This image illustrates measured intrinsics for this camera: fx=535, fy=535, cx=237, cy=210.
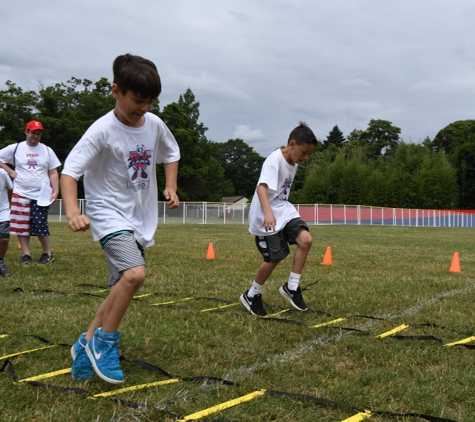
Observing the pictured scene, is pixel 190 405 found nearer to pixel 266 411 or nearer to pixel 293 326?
pixel 266 411

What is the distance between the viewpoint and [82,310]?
188 inches

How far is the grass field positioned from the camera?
8.68 feet

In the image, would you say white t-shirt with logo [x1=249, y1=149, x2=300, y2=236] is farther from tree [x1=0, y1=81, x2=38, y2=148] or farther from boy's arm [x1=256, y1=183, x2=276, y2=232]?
tree [x1=0, y1=81, x2=38, y2=148]

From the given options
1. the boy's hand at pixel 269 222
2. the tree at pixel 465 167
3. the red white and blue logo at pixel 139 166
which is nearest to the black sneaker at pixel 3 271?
the boy's hand at pixel 269 222

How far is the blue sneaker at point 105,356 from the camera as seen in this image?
2916 millimetres

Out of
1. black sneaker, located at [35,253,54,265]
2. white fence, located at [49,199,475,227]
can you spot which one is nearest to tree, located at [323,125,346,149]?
white fence, located at [49,199,475,227]

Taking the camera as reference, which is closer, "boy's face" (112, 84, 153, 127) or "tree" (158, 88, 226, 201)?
"boy's face" (112, 84, 153, 127)

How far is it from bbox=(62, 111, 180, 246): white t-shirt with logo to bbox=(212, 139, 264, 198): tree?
101540 millimetres

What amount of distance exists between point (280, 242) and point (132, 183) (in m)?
2.15

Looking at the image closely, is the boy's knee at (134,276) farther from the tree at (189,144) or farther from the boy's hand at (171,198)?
the tree at (189,144)

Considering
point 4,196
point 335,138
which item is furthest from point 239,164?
point 4,196

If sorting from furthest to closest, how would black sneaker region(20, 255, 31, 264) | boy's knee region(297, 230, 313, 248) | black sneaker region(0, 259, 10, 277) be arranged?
1. black sneaker region(20, 255, 31, 264)
2. black sneaker region(0, 259, 10, 277)
3. boy's knee region(297, 230, 313, 248)

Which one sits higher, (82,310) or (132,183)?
(132,183)

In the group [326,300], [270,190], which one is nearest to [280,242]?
[270,190]
